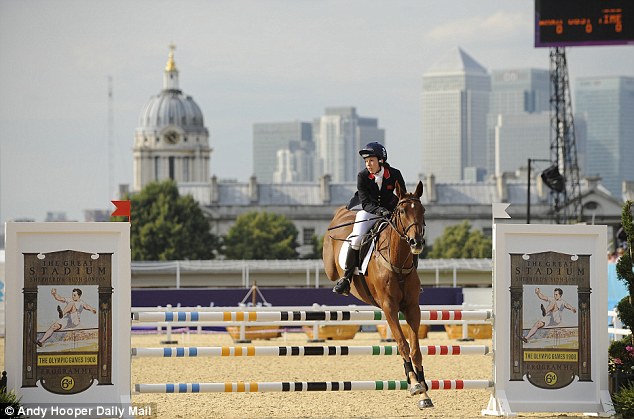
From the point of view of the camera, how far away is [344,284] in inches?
546

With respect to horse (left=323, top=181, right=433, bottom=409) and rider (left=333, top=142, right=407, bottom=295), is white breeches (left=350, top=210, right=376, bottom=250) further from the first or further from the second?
horse (left=323, top=181, right=433, bottom=409)

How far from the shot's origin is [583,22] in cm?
2281

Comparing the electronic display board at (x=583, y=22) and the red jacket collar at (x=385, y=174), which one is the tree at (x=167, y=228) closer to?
the electronic display board at (x=583, y=22)

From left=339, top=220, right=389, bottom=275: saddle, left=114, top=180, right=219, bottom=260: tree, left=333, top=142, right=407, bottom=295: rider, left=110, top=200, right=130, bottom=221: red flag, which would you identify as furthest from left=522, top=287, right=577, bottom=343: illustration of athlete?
left=114, top=180, right=219, bottom=260: tree

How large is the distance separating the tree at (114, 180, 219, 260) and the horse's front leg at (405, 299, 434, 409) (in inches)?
3599

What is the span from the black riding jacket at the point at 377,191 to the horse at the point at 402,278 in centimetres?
49

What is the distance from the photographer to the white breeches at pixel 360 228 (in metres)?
Answer: 13.9

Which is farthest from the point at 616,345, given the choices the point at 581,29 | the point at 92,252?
the point at 581,29

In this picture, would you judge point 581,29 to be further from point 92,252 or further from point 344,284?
point 92,252

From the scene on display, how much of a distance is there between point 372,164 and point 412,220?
4.26ft

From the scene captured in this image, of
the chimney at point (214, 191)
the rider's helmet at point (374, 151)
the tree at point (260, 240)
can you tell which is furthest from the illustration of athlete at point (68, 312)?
the chimney at point (214, 191)

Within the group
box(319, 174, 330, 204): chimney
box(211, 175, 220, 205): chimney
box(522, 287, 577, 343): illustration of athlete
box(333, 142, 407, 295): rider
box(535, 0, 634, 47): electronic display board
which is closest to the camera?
box(522, 287, 577, 343): illustration of athlete

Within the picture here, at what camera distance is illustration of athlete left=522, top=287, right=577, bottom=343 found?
12.8m

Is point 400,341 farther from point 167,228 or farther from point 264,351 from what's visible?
point 167,228
